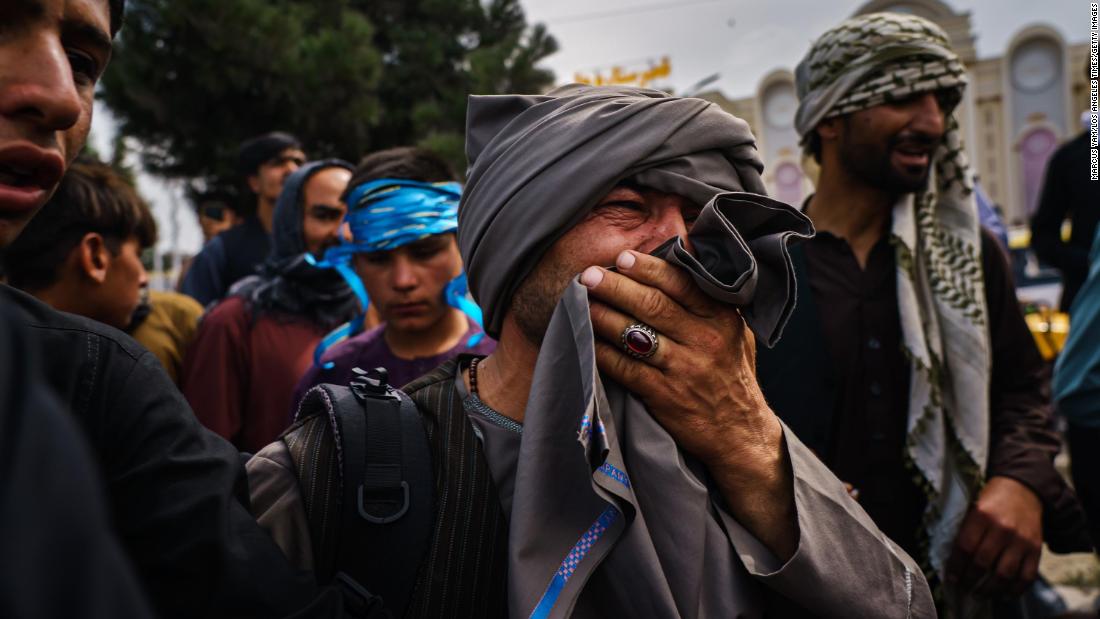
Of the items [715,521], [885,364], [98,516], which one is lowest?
[885,364]

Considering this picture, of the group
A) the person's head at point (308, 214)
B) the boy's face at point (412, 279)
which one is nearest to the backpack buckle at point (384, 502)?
the boy's face at point (412, 279)

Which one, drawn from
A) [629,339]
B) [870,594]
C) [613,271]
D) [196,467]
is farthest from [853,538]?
[196,467]

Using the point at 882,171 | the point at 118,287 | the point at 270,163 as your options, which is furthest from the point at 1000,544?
the point at 270,163

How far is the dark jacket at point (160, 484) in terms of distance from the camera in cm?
111

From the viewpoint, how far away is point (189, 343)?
3564mm

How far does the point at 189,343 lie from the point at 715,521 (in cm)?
279

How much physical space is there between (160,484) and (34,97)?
548mm

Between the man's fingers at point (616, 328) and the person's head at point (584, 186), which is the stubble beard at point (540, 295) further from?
the man's fingers at point (616, 328)

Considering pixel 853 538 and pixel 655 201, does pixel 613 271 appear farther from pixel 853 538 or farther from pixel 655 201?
pixel 853 538

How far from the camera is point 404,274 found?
303 centimetres

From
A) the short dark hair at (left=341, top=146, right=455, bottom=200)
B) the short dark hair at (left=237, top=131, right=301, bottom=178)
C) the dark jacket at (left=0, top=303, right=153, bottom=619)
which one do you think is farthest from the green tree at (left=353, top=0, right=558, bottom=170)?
the dark jacket at (left=0, top=303, right=153, bottom=619)

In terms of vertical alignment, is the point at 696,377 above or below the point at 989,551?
above

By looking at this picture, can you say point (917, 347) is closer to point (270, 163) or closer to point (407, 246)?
point (407, 246)

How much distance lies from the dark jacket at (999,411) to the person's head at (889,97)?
430 mm
